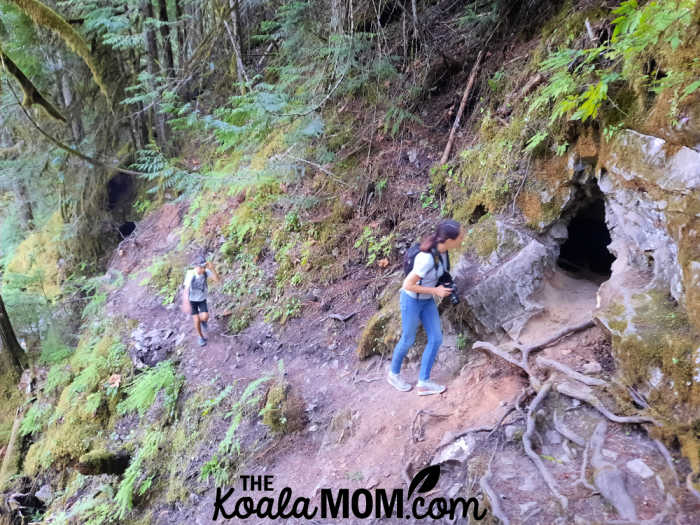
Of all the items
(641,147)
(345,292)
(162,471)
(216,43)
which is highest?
(216,43)

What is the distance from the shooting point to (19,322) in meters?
11.5

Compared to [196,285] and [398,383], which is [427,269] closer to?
[398,383]

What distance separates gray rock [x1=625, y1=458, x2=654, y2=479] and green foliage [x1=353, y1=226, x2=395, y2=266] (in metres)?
4.43

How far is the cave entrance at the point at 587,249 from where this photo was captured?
19.6 feet

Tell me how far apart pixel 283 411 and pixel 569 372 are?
3.64 m

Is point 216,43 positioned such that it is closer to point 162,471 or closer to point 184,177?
point 184,177

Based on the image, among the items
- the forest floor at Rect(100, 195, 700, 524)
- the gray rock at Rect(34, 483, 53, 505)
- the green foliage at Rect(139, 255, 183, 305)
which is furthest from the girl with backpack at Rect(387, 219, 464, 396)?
the gray rock at Rect(34, 483, 53, 505)

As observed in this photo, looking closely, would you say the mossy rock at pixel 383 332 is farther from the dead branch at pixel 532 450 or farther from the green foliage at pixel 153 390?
the green foliage at pixel 153 390

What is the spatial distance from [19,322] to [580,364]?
13.4 meters

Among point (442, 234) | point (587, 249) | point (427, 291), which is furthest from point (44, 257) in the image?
point (587, 249)

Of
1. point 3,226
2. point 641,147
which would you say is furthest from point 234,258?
point 3,226

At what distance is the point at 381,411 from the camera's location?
16.6 ft

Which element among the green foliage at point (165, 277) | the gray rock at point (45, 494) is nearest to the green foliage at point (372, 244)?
the green foliage at point (165, 277)

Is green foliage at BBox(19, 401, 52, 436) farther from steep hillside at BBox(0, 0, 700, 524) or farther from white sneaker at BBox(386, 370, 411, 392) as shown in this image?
white sneaker at BBox(386, 370, 411, 392)
